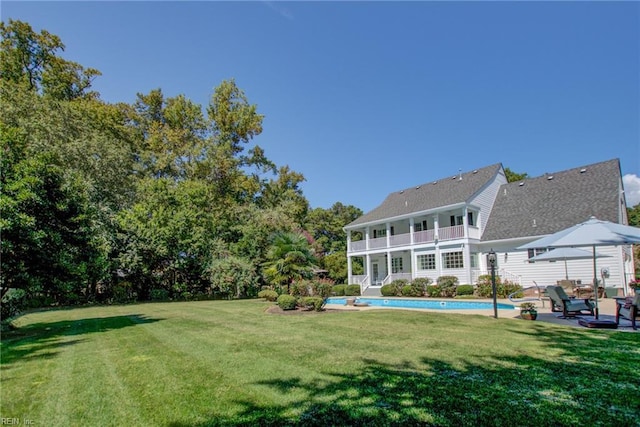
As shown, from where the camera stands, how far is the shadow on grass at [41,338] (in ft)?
20.5

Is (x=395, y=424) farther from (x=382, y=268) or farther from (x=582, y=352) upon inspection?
(x=382, y=268)

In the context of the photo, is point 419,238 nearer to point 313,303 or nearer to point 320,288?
point 320,288

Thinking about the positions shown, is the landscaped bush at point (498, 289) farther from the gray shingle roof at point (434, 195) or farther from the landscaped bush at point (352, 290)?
the landscaped bush at point (352, 290)

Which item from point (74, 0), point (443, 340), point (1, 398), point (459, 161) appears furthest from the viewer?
point (459, 161)

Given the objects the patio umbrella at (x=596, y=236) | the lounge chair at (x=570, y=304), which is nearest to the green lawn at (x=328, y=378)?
the lounge chair at (x=570, y=304)

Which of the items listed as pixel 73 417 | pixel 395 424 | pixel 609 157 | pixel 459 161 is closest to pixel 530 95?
pixel 609 157

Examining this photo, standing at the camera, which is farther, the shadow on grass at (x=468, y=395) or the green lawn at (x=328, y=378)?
the green lawn at (x=328, y=378)

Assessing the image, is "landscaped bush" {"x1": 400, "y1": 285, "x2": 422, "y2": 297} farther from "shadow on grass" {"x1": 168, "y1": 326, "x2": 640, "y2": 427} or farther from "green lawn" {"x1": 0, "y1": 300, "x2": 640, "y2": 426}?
"shadow on grass" {"x1": 168, "y1": 326, "x2": 640, "y2": 427}

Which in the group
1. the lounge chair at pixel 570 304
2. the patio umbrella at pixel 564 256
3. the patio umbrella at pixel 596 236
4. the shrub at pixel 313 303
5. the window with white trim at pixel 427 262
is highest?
the patio umbrella at pixel 596 236

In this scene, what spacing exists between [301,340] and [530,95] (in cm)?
2012

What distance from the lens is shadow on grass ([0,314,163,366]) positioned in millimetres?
6246

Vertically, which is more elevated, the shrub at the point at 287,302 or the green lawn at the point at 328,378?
the green lawn at the point at 328,378

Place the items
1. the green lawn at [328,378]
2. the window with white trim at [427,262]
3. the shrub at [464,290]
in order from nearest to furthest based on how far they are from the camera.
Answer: the green lawn at [328,378] → the shrub at [464,290] → the window with white trim at [427,262]

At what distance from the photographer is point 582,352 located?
223 inches
